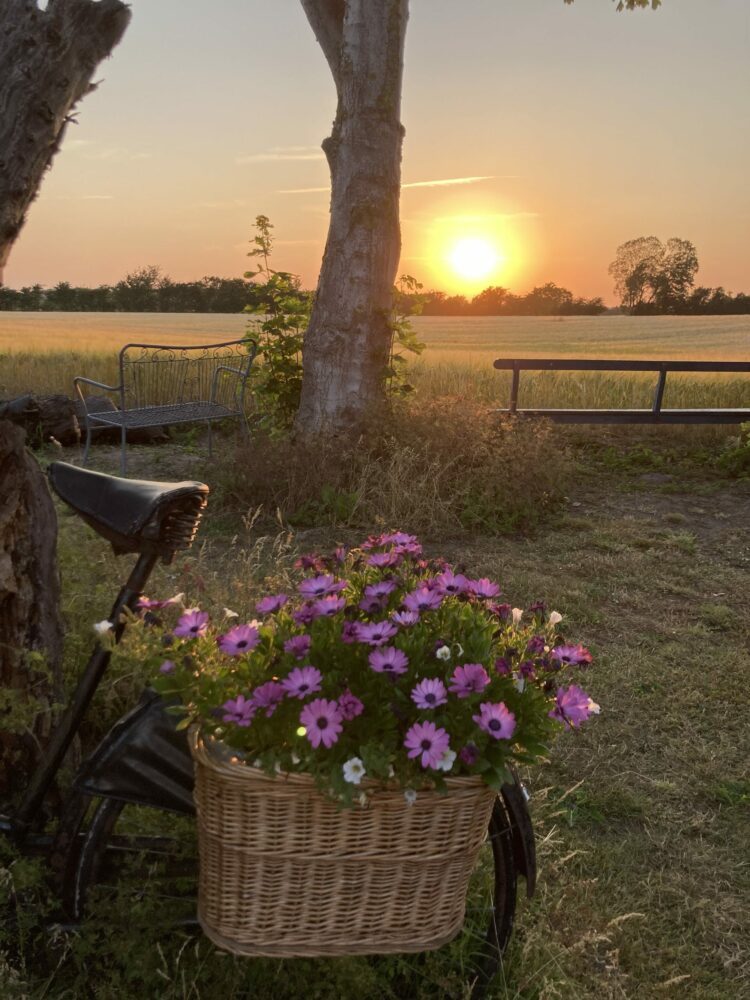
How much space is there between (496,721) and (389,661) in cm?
24

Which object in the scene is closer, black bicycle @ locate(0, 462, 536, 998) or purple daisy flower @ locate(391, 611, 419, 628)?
purple daisy flower @ locate(391, 611, 419, 628)

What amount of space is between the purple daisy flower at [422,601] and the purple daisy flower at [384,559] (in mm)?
195

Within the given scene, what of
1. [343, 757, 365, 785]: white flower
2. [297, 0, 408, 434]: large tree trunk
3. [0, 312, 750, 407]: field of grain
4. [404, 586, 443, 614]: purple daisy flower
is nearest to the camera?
[343, 757, 365, 785]: white flower

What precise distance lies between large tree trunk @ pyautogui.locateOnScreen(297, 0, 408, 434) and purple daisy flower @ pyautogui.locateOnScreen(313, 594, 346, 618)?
6.30 metres

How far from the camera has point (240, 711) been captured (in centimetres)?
174

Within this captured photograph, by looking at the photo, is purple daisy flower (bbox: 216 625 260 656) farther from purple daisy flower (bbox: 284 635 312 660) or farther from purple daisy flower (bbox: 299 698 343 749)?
purple daisy flower (bbox: 299 698 343 749)

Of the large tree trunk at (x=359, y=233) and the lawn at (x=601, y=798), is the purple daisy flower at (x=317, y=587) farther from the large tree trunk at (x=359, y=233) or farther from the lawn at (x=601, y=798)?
the large tree trunk at (x=359, y=233)

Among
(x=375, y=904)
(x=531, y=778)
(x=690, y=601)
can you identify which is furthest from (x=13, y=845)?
(x=690, y=601)

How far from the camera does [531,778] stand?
373 cm

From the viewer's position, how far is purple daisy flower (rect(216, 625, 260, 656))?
1814mm

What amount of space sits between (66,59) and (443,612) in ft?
5.96

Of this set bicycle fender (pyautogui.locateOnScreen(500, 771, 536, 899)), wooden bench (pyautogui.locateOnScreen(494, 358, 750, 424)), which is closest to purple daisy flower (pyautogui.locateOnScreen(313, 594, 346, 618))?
bicycle fender (pyautogui.locateOnScreen(500, 771, 536, 899))

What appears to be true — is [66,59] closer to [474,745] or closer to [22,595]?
[22,595]

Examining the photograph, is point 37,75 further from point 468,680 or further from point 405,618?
point 468,680
